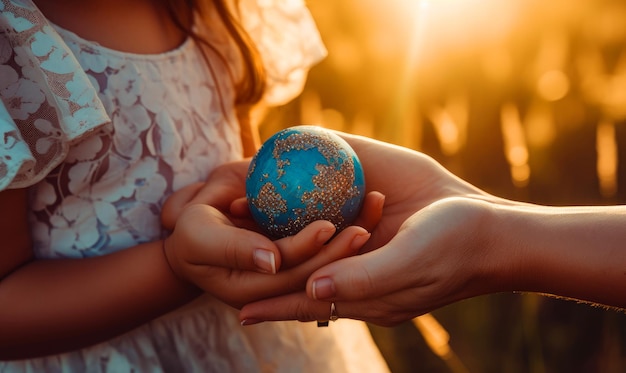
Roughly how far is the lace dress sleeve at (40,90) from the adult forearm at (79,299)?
0.17m

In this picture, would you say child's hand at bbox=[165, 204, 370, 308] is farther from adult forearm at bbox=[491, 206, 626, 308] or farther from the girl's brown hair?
the girl's brown hair

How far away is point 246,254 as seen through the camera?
0.81m

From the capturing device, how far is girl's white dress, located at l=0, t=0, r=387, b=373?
875 mm

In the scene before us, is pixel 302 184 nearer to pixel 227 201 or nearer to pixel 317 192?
→ pixel 317 192

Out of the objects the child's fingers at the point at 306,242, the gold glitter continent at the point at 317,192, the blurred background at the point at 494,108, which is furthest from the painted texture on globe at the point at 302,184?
the blurred background at the point at 494,108

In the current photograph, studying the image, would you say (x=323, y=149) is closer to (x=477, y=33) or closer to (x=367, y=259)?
(x=367, y=259)

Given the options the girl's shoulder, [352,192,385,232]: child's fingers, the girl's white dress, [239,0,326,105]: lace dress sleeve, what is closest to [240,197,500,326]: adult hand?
[352,192,385,232]: child's fingers

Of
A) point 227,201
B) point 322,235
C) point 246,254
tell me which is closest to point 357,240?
point 322,235

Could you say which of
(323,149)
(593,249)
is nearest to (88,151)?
(323,149)

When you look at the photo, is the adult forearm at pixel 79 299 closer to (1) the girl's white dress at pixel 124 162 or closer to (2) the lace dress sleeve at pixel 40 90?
(1) the girl's white dress at pixel 124 162

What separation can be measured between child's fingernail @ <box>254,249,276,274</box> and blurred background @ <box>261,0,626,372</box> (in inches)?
42.4

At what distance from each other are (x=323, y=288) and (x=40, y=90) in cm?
52

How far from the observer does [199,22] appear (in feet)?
4.46

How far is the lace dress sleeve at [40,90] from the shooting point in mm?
866
